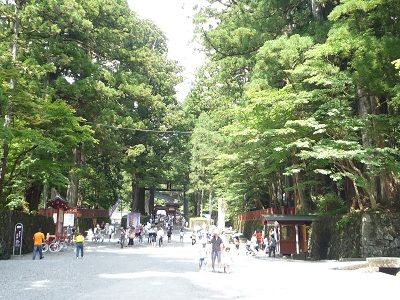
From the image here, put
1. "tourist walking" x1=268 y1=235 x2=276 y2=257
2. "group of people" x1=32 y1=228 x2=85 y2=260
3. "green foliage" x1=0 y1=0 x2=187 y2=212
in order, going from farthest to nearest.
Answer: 1. "tourist walking" x1=268 y1=235 x2=276 y2=257
2. "green foliage" x1=0 y1=0 x2=187 y2=212
3. "group of people" x1=32 y1=228 x2=85 y2=260

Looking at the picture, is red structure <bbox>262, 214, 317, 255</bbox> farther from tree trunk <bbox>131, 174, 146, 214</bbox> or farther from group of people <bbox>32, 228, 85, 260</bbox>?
tree trunk <bbox>131, 174, 146, 214</bbox>

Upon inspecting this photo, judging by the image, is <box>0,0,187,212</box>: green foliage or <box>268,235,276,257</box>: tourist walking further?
<box>268,235,276,257</box>: tourist walking

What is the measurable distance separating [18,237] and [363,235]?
15294mm

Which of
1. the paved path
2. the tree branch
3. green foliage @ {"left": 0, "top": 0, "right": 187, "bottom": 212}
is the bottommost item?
the paved path

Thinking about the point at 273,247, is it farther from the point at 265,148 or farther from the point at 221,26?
the point at 221,26

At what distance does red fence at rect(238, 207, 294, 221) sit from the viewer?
102 feet

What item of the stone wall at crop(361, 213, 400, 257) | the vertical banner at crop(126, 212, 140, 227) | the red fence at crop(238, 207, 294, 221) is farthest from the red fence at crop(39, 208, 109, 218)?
the stone wall at crop(361, 213, 400, 257)

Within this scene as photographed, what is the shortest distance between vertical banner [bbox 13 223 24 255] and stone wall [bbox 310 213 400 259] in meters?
14.4

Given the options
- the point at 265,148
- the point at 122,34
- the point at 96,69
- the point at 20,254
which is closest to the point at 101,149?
the point at 96,69

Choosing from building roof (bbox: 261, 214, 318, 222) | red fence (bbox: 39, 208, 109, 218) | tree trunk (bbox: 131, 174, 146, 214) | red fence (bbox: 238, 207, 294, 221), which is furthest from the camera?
tree trunk (bbox: 131, 174, 146, 214)

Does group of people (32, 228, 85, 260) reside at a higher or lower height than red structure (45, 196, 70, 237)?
lower

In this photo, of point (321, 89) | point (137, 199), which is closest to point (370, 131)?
point (321, 89)

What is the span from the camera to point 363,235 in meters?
18.2

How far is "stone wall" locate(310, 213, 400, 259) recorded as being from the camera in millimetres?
17812
